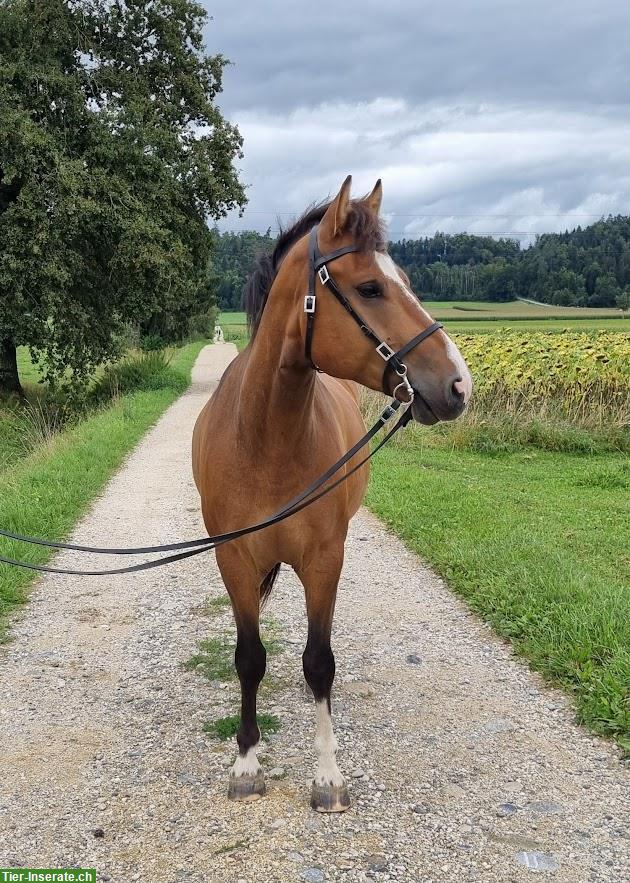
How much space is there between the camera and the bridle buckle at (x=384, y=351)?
8.43 ft

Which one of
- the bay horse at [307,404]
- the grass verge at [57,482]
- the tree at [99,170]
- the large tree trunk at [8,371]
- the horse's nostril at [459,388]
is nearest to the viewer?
the horse's nostril at [459,388]

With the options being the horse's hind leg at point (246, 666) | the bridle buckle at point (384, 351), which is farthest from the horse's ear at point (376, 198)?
the horse's hind leg at point (246, 666)

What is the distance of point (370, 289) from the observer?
2.63 m

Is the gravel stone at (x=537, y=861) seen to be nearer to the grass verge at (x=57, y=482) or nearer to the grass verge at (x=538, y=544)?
the grass verge at (x=538, y=544)

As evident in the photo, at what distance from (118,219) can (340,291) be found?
51.8ft

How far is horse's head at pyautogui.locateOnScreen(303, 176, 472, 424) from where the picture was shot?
8.27 ft

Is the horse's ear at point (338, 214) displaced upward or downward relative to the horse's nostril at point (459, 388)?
upward

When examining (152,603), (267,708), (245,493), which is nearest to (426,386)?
(245,493)

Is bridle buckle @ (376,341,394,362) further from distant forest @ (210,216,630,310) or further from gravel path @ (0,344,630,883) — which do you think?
distant forest @ (210,216,630,310)

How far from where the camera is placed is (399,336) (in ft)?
8.45

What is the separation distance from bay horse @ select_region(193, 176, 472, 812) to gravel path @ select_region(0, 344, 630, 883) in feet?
1.00

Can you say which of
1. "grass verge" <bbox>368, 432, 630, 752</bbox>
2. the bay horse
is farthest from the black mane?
"grass verge" <bbox>368, 432, 630, 752</bbox>

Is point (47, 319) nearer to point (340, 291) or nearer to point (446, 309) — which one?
point (340, 291)

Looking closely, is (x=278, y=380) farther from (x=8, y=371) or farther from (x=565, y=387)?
(x=8, y=371)
